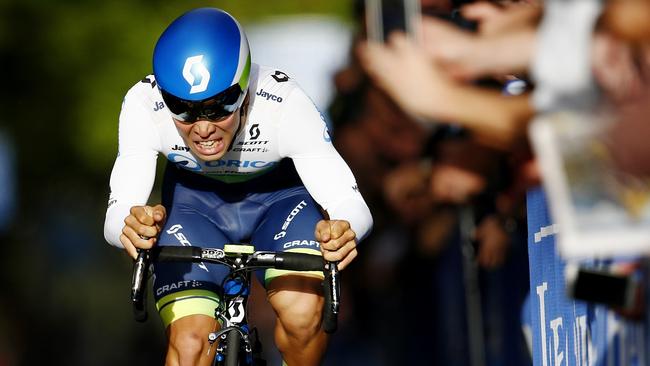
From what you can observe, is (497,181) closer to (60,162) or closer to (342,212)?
(342,212)

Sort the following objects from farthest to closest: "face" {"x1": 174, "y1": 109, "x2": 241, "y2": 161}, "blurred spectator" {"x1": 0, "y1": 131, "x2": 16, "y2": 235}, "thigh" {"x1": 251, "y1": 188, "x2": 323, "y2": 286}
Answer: "blurred spectator" {"x1": 0, "y1": 131, "x2": 16, "y2": 235} → "thigh" {"x1": 251, "y1": 188, "x2": 323, "y2": 286} → "face" {"x1": 174, "y1": 109, "x2": 241, "y2": 161}

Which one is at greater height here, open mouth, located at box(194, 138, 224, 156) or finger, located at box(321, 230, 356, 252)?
open mouth, located at box(194, 138, 224, 156)

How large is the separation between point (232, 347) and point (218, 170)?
135cm

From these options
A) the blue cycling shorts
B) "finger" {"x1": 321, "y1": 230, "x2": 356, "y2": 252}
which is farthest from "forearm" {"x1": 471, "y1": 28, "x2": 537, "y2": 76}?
the blue cycling shorts

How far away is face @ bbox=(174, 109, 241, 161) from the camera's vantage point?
6539mm

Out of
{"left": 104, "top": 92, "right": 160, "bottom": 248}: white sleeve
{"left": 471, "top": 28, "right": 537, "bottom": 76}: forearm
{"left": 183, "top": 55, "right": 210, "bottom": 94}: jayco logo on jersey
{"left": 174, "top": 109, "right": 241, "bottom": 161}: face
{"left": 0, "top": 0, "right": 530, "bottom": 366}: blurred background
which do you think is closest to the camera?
{"left": 471, "top": 28, "right": 537, "bottom": 76}: forearm

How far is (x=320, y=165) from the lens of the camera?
679 cm

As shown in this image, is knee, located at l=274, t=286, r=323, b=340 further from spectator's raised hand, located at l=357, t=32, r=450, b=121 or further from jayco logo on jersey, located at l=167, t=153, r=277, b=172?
spectator's raised hand, located at l=357, t=32, r=450, b=121

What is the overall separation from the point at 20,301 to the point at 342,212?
1618cm

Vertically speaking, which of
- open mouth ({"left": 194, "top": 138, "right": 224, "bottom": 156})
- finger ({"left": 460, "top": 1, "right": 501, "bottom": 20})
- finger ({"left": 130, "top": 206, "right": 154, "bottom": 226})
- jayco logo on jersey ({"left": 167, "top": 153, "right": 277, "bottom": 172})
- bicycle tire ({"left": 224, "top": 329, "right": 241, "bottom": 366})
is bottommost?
bicycle tire ({"left": 224, "top": 329, "right": 241, "bottom": 366})

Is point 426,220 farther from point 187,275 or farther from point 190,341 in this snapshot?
point 190,341

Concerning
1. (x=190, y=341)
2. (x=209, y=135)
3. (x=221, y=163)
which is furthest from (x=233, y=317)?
(x=221, y=163)

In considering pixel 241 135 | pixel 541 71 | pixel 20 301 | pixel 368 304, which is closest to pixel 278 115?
pixel 241 135

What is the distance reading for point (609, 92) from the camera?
440 cm
